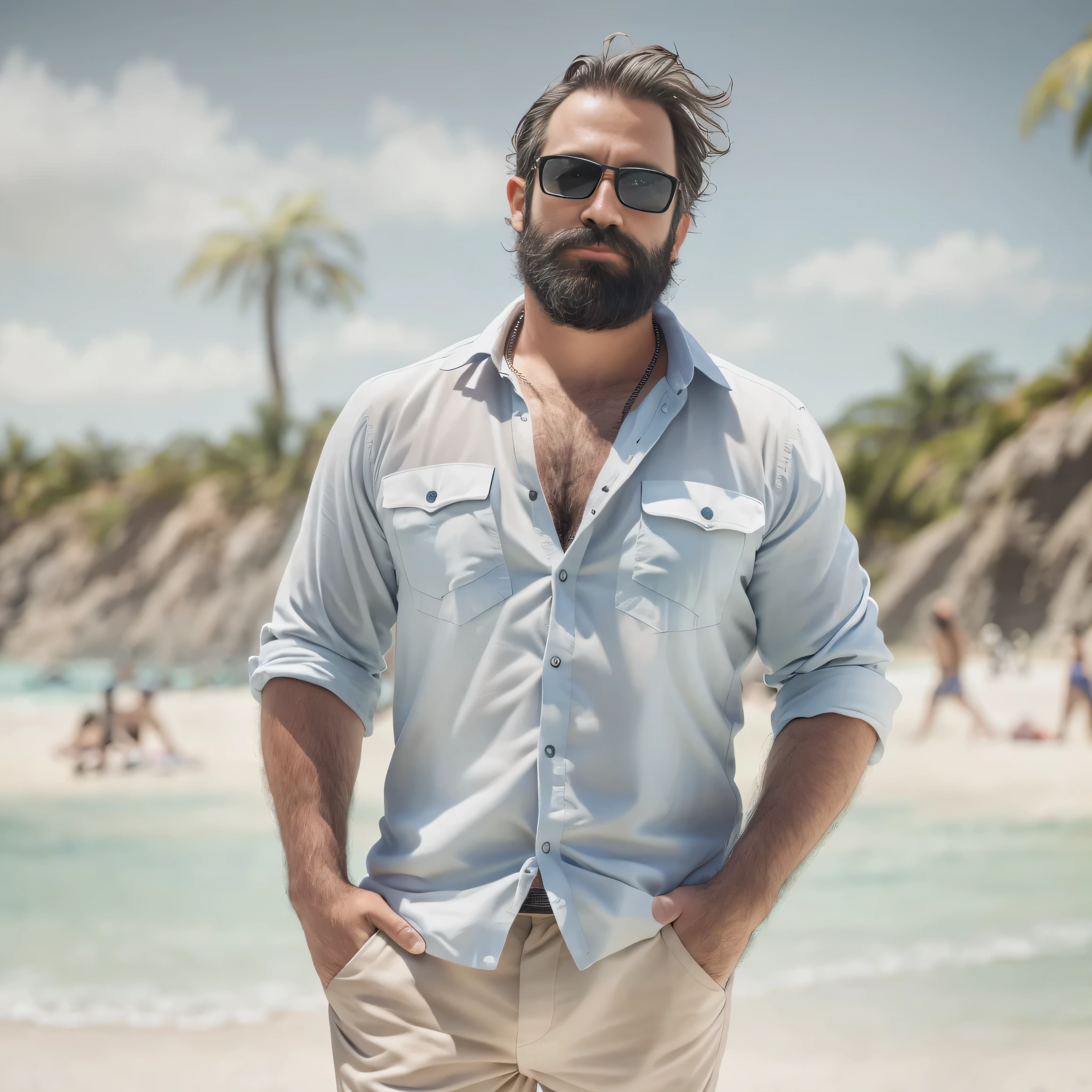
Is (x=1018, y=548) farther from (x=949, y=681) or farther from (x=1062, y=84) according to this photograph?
(x=1062, y=84)

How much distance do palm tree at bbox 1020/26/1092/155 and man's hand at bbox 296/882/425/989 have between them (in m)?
19.0

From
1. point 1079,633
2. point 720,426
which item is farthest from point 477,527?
point 1079,633

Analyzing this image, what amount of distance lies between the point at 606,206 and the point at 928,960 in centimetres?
624

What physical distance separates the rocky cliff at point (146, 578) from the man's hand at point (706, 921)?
20135 millimetres

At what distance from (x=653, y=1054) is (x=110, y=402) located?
25.7 m

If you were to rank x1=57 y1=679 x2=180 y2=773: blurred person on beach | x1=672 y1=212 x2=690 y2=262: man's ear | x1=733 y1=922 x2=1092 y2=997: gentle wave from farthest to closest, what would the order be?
x1=57 y1=679 x2=180 y2=773: blurred person on beach
x1=733 y1=922 x2=1092 y2=997: gentle wave
x1=672 y1=212 x2=690 y2=262: man's ear

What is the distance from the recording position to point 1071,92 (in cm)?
1862

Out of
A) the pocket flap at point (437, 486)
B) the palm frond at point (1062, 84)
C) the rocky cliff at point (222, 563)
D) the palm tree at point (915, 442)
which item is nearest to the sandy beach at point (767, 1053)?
the pocket flap at point (437, 486)

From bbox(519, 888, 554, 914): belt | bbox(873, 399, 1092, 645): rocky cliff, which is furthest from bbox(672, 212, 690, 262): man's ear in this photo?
bbox(873, 399, 1092, 645): rocky cliff

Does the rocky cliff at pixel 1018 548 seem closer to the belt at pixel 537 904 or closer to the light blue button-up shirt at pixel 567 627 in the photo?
the light blue button-up shirt at pixel 567 627

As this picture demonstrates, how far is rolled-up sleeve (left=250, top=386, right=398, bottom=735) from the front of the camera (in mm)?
1550

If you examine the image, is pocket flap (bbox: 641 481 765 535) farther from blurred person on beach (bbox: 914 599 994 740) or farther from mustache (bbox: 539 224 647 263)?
blurred person on beach (bbox: 914 599 994 740)

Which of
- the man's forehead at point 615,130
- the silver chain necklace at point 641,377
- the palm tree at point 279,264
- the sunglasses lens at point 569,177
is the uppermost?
the palm tree at point 279,264

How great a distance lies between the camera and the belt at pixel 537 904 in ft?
4.72
